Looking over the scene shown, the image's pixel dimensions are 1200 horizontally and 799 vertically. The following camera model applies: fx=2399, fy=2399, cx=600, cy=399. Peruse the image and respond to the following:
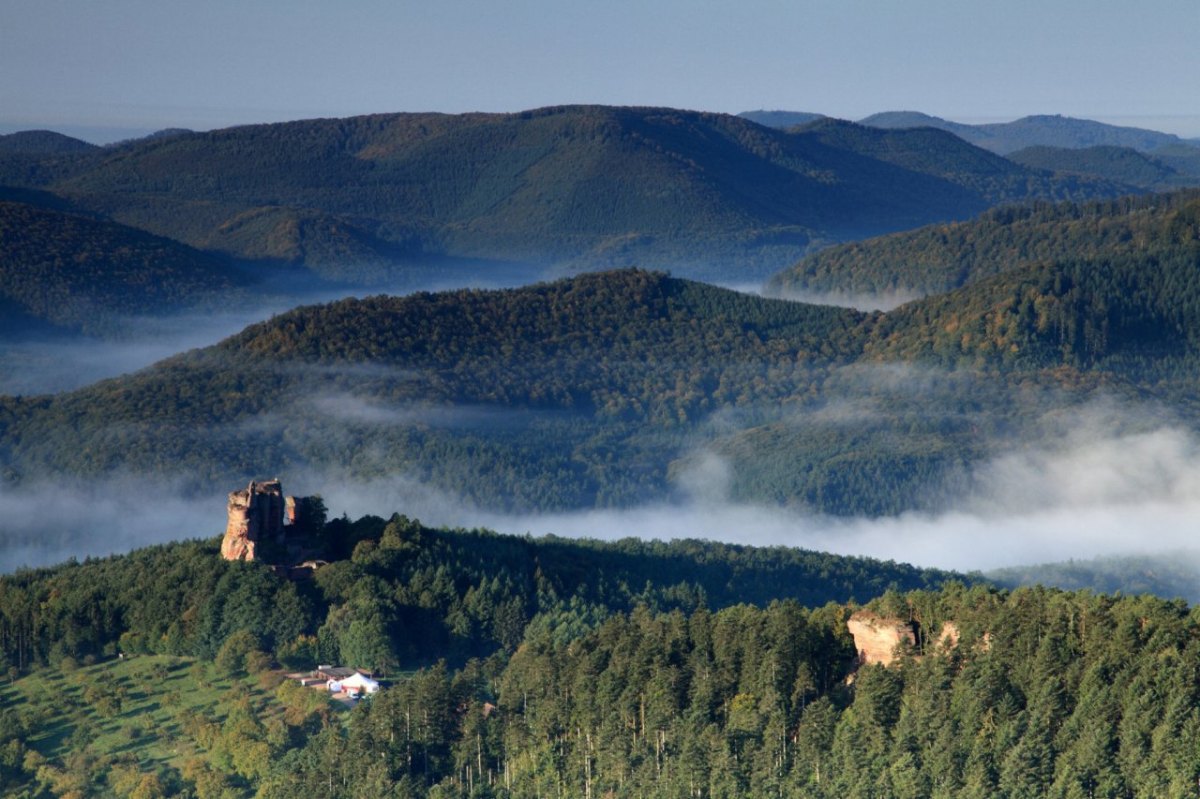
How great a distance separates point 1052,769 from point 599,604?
40658 millimetres

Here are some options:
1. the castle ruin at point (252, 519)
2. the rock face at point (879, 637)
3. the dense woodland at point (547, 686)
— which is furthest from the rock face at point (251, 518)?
the rock face at point (879, 637)

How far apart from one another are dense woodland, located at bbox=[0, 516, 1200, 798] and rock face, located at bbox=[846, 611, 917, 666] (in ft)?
2.33

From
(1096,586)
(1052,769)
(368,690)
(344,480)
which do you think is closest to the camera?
(1052,769)

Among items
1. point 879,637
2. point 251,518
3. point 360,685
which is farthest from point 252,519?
point 879,637

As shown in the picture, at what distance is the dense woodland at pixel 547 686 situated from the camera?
7644 centimetres

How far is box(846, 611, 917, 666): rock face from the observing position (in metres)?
85.4

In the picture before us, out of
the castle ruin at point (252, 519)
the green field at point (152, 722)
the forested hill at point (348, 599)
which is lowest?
the green field at point (152, 722)

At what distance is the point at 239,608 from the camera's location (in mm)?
102938

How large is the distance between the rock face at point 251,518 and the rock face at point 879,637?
105 ft

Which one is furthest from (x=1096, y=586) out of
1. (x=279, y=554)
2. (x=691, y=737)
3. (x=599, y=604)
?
(x=691, y=737)

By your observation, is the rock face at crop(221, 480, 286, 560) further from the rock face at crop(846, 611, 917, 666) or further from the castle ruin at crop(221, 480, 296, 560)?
the rock face at crop(846, 611, 917, 666)

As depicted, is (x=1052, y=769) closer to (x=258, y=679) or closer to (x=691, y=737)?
(x=691, y=737)

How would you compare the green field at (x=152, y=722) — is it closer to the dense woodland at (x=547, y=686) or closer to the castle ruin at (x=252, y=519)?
the dense woodland at (x=547, y=686)

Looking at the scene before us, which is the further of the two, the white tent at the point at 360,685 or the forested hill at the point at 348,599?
the forested hill at the point at 348,599
